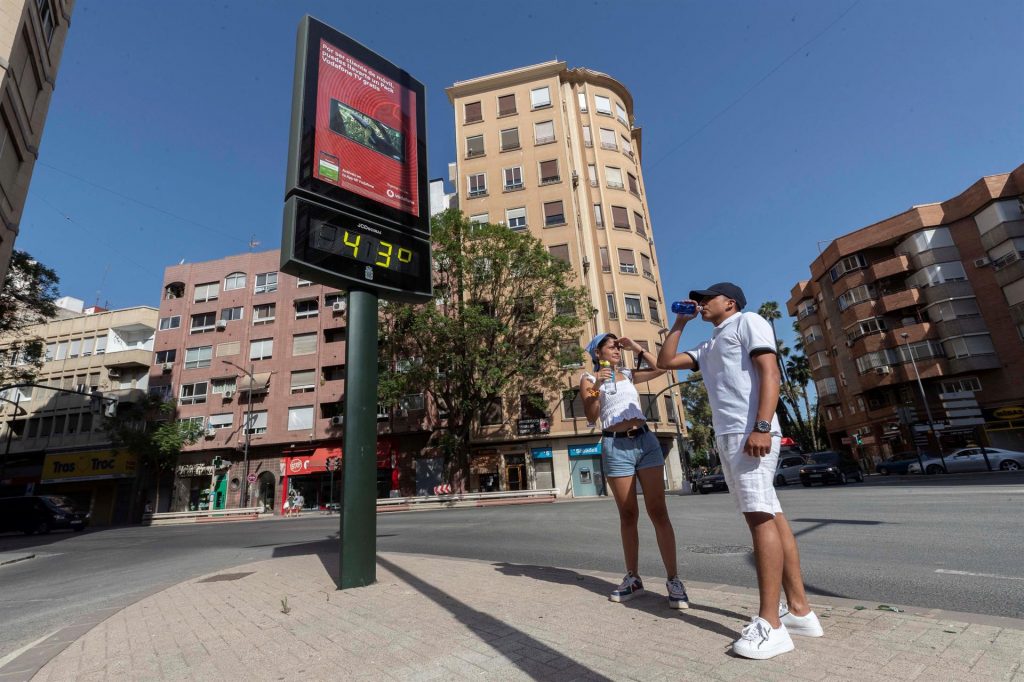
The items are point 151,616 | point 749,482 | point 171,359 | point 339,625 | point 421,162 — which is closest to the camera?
point 749,482

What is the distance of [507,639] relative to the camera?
277cm

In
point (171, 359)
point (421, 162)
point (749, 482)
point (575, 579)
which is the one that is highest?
point (171, 359)

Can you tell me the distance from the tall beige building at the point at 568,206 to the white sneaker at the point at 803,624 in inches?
1006

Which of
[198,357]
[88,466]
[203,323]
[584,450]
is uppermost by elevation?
[203,323]

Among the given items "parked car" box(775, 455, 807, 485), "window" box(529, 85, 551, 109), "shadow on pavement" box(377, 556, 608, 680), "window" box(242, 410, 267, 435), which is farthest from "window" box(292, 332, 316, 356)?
"shadow on pavement" box(377, 556, 608, 680)

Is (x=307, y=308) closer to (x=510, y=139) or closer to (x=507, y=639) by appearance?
(x=510, y=139)

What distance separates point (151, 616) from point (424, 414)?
2787 centimetres

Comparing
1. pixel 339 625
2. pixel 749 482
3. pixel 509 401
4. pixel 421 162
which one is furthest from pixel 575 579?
pixel 509 401

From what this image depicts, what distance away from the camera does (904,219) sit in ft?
125

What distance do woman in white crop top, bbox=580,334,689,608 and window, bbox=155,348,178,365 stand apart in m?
41.3

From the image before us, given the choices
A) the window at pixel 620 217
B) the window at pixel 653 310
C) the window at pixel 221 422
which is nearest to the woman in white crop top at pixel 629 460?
the window at pixel 653 310

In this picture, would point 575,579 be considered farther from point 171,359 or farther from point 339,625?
point 171,359

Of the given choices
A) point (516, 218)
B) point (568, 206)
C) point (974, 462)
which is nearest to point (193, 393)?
point (516, 218)

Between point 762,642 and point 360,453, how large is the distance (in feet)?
12.2
